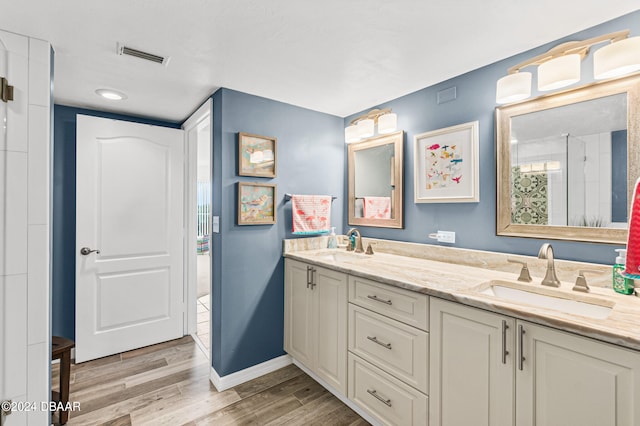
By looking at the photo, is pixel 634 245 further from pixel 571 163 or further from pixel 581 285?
pixel 571 163

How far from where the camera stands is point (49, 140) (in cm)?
164

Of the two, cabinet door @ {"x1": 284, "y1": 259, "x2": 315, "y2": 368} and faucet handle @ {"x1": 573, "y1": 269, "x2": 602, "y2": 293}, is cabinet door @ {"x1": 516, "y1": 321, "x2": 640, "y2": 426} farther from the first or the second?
cabinet door @ {"x1": 284, "y1": 259, "x2": 315, "y2": 368}

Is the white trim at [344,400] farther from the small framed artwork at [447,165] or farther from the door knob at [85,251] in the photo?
the door knob at [85,251]

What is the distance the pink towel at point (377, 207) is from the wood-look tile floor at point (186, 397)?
Answer: 1403 millimetres

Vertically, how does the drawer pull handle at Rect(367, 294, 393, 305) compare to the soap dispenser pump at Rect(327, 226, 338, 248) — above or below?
below

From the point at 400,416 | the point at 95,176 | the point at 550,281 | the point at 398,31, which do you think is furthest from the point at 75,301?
the point at 550,281

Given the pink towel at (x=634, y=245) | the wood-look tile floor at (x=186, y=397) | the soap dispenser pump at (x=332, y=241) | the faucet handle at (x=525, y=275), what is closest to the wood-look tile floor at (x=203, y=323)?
the wood-look tile floor at (x=186, y=397)

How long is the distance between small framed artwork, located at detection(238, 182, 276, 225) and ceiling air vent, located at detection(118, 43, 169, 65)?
89 centimetres

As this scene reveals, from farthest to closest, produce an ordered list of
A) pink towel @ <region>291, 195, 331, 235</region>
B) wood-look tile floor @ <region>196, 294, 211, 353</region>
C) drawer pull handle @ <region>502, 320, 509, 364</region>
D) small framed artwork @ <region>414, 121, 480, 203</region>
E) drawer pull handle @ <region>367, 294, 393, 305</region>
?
wood-look tile floor @ <region>196, 294, 211, 353</region> → pink towel @ <region>291, 195, 331, 235</region> → small framed artwork @ <region>414, 121, 480, 203</region> → drawer pull handle @ <region>367, 294, 393, 305</region> → drawer pull handle @ <region>502, 320, 509, 364</region>

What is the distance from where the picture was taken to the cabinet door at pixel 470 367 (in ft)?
3.97

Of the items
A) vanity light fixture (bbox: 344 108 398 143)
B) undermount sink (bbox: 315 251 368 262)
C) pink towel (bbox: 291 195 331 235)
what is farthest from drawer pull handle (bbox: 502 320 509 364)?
pink towel (bbox: 291 195 331 235)

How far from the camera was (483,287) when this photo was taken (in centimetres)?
155

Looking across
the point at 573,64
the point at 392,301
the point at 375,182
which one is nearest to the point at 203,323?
the point at 375,182

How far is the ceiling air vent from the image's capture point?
1679 mm
